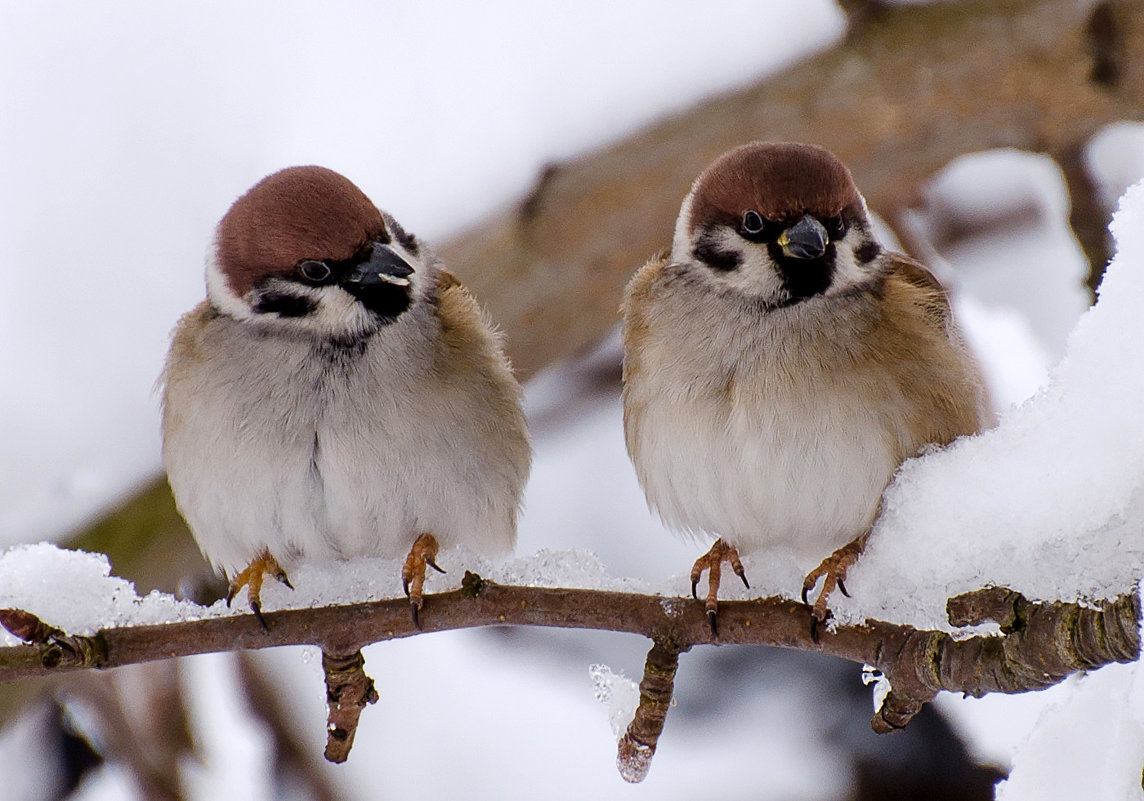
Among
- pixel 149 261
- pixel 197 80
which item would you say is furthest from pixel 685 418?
pixel 197 80

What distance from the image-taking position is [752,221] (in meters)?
2.48

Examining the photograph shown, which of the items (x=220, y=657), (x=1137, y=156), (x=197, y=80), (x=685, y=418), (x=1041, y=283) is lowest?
(x=220, y=657)

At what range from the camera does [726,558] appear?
7.69 feet

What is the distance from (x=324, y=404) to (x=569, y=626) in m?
0.74

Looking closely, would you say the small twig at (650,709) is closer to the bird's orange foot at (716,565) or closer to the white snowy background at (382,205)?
the bird's orange foot at (716,565)

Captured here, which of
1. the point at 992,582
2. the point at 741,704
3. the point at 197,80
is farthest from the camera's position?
the point at 741,704

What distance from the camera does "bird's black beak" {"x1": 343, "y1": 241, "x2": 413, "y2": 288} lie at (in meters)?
2.40

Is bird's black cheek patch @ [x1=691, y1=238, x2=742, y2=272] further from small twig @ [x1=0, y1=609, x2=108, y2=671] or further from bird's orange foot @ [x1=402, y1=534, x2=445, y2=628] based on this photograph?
small twig @ [x1=0, y1=609, x2=108, y2=671]

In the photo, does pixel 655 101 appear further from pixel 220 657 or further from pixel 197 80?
pixel 220 657

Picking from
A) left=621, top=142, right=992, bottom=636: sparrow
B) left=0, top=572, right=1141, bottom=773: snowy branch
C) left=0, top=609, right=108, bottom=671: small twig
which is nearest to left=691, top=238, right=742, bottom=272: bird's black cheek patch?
left=621, top=142, right=992, bottom=636: sparrow

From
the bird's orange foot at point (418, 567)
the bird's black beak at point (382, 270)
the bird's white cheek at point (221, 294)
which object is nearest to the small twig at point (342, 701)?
the bird's orange foot at point (418, 567)

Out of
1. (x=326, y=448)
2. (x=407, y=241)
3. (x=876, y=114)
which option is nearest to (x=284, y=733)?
(x=326, y=448)

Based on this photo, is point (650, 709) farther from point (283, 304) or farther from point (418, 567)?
point (283, 304)

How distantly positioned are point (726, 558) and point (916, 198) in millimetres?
1853
